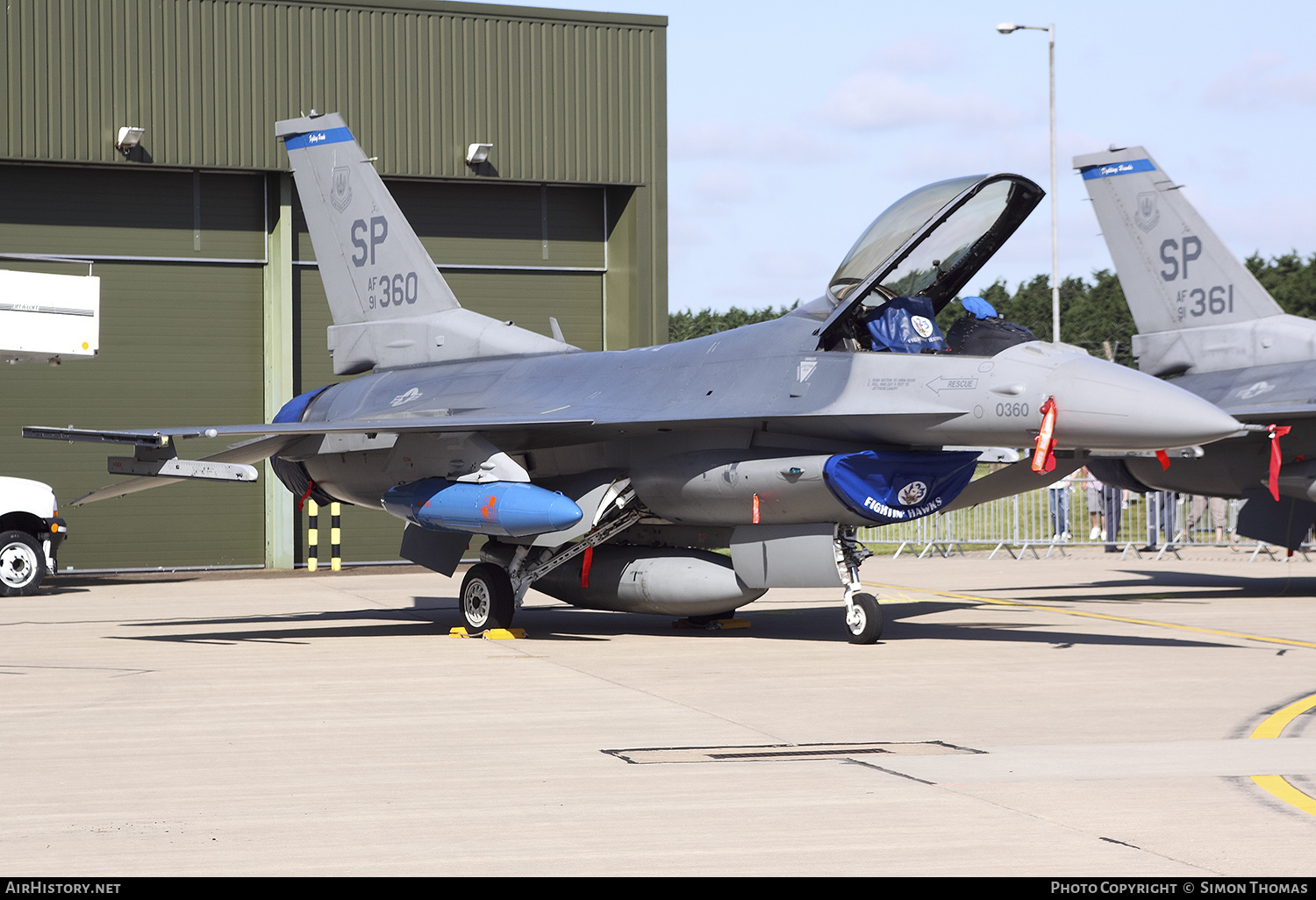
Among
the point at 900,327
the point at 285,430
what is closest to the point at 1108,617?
the point at 900,327

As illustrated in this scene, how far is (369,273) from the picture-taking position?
15.0 meters

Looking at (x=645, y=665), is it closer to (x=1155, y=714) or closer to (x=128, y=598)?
(x=1155, y=714)

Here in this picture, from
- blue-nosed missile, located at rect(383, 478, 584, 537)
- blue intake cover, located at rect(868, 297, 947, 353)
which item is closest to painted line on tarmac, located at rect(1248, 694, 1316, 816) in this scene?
blue intake cover, located at rect(868, 297, 947, 353)

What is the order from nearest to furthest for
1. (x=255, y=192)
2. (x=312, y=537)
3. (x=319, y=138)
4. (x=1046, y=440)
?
(x=1046, y=440) < (x=319, y=138) < (x=312, y=537) < (x=255, y=192)

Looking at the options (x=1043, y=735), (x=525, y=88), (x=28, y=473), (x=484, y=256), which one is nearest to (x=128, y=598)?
(x=28, y=473)

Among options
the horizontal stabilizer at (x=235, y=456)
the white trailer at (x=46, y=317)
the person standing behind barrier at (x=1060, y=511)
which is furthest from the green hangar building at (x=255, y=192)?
the person standing behind barrier at (x=1060, y=511)

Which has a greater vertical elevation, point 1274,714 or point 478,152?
point 478,152

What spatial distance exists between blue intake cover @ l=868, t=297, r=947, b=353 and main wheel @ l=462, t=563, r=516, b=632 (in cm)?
382

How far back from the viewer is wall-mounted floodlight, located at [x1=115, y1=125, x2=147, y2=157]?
2102 centimetres

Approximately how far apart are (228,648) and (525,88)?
45.7ft

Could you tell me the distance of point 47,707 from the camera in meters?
8.38

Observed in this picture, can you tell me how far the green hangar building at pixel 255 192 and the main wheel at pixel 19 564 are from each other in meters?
2.75

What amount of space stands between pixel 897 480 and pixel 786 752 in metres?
4.69

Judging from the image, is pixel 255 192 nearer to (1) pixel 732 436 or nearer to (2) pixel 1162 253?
(2) pixel 1162 253
